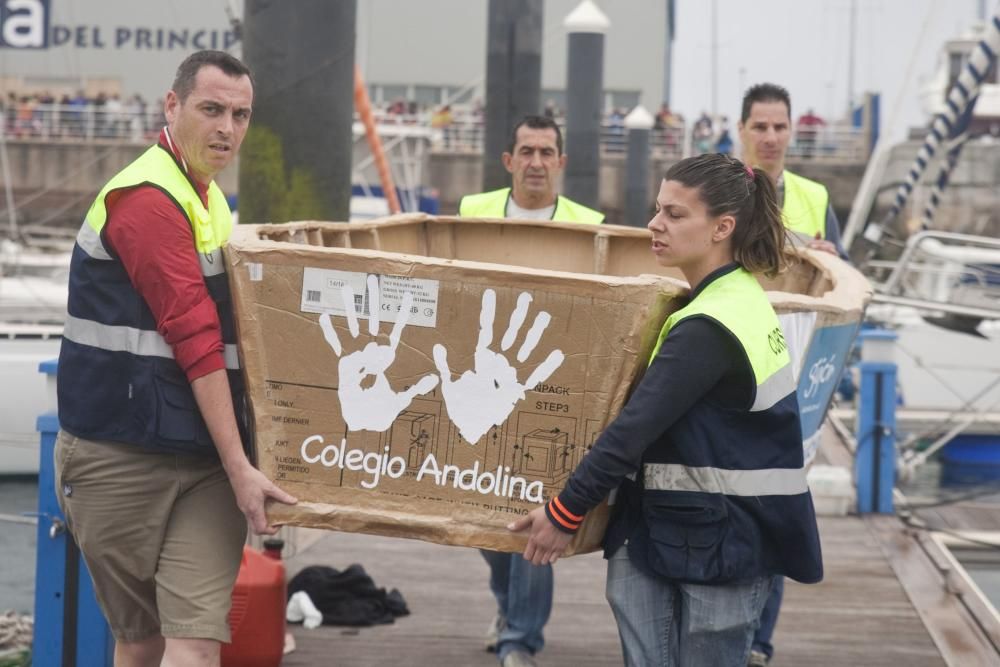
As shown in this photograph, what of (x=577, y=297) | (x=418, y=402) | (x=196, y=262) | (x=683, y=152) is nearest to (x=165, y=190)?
(x=196, y=262)

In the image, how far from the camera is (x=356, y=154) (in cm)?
2992

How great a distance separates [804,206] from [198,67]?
290cm

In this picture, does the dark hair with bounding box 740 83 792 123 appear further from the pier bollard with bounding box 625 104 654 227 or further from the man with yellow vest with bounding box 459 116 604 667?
the pier bollard with bounding box 625 104 654 227

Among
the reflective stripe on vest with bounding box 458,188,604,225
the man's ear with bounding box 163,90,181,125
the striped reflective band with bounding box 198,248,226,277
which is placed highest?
the man's ear with bounding box 163,90,181,125

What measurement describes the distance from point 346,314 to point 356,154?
26.6 metres

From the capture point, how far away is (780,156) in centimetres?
584

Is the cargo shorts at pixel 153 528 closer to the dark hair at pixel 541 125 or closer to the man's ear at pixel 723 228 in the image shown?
the man's ear at pixel 723 228

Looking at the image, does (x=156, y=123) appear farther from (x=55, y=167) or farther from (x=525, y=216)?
(x=525, y=216)

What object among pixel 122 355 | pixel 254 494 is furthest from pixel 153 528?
pixel 122 355

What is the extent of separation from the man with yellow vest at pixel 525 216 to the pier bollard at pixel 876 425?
303cm

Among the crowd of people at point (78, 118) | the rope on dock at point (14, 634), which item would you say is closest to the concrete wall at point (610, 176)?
the crowd of people at point (78, 118)

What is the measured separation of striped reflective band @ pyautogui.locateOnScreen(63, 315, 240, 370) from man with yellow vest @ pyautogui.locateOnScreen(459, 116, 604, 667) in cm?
191

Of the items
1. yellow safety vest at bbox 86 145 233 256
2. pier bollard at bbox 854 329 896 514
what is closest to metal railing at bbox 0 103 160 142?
pier bollard at bbox 854 329 896 514

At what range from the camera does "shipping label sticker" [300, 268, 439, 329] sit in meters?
3.67
